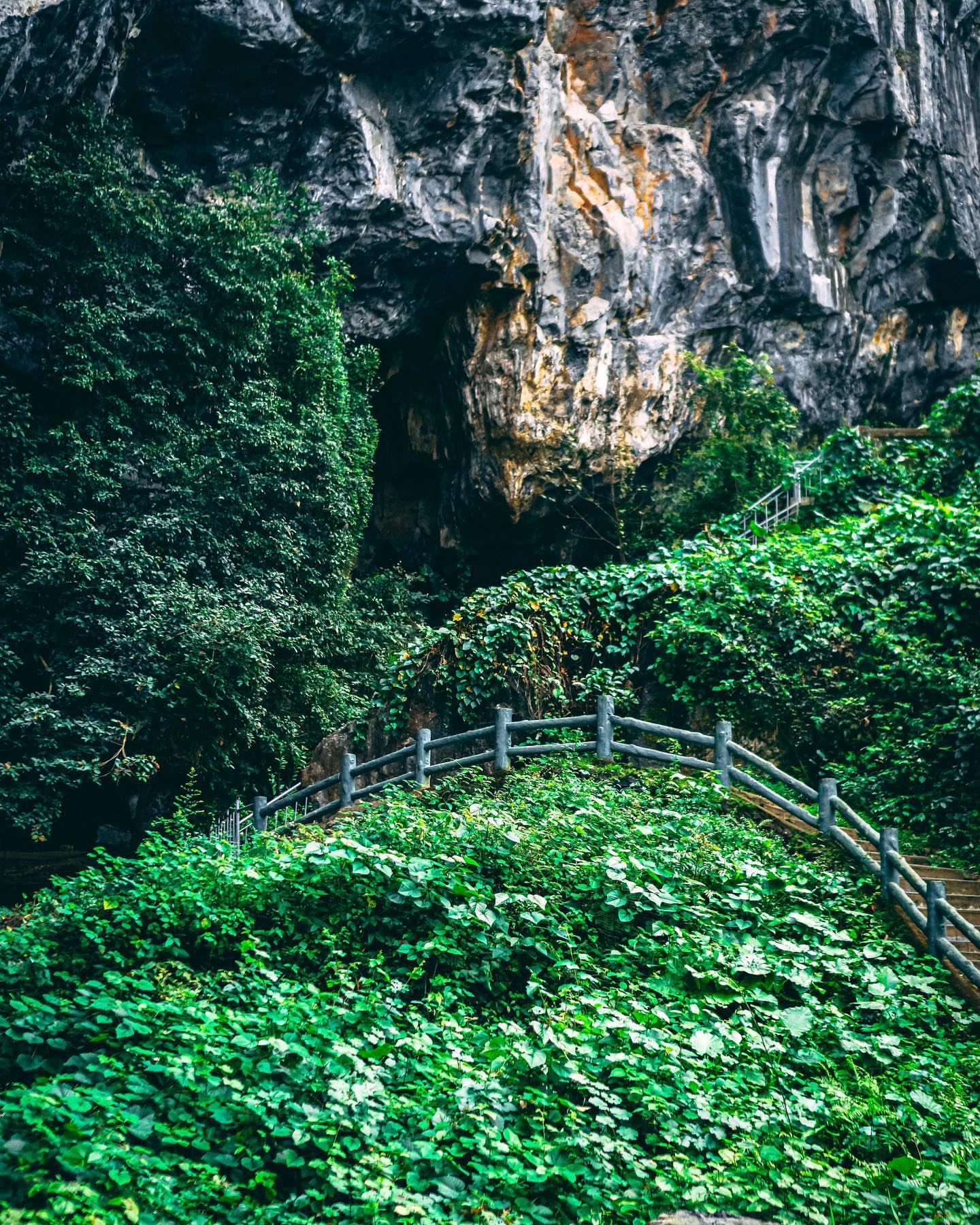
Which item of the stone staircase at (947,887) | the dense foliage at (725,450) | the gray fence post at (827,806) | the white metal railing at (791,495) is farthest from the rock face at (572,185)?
the gray fence post at (827,806)

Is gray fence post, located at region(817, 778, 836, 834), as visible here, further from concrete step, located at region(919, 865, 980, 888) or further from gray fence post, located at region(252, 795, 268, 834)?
gray fence post, located at region(252, 795, 268, 834)

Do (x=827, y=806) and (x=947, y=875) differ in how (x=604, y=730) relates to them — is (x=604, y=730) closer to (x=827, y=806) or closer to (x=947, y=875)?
(x=827, y=806)

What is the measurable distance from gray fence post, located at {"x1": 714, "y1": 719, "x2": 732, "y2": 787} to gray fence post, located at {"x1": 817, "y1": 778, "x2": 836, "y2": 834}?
1.15 m

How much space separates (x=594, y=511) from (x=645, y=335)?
3.57 metres

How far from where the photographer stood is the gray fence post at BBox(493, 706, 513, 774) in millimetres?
11211

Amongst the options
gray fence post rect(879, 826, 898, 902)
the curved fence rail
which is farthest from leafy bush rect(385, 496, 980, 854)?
gray fence post rect(879, 826, 898, 902)

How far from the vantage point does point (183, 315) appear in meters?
14.1

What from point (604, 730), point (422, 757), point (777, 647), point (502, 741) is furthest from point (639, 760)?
point (777, 647)

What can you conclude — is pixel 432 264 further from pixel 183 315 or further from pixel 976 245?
pixel 976 245

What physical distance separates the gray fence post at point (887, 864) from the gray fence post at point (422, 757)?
16.0 ft

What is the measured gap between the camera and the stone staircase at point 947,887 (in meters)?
7.89

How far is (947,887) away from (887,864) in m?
1.35

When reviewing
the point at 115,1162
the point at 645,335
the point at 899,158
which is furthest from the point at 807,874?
the point at 899,158

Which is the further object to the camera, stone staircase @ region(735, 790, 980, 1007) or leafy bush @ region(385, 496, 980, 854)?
leafy bush @ region(385, 496, 980, 854)
